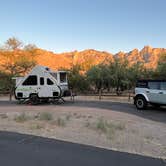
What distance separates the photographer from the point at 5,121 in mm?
13672

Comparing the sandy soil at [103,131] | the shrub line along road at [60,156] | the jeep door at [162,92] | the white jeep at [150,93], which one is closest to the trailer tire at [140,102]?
the white jeep at [150,93]

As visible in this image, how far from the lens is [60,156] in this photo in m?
7.10

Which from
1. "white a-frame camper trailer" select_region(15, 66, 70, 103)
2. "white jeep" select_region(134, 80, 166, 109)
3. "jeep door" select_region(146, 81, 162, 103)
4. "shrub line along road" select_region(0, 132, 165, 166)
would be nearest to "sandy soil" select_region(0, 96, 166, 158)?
"shrub line along road" select_region(0, 132, 165, 166)

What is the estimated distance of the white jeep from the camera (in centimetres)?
1767

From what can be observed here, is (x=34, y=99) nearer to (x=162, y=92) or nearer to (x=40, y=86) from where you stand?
(x=40, y=86)

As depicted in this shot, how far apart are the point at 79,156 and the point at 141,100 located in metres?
12.3

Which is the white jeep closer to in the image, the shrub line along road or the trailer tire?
the trailer tire

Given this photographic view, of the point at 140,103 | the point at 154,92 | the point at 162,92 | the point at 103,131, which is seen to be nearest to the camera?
the point at 103,131

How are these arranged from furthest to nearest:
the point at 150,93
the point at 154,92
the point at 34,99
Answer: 1. the point at 34,99
2. the point at 150,93
3. the point at 154,92

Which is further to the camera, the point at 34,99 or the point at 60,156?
the point at 34,99

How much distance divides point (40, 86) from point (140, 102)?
782 cm

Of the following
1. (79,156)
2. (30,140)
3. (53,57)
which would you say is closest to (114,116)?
(30,140)

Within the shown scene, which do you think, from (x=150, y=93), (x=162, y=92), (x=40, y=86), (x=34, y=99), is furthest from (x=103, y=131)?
(x=34, y=99)

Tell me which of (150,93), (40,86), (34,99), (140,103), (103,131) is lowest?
(103,131)
